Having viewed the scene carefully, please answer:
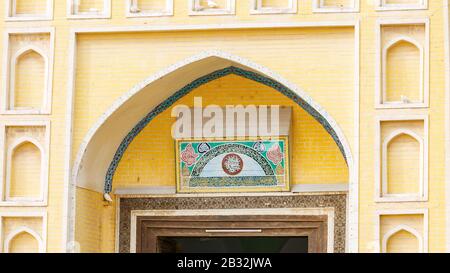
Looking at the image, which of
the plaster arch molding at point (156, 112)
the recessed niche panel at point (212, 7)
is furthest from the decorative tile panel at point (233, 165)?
the recessed niche panel at point (212, 7)

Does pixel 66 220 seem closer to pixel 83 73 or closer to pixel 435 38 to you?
pixel 83 73

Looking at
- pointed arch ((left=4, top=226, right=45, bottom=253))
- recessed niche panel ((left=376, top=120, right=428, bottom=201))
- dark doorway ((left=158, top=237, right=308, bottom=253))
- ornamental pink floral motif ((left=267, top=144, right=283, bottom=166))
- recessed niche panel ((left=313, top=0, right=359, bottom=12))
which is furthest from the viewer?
dark doorway ((left=158, top=237, right=308, bottom=253))

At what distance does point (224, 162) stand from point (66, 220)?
1.39 meters

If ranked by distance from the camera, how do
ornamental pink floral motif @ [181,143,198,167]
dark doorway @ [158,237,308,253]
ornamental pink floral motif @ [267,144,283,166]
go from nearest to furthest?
ornamental pink floral motif @ [267,144,283,166]
ornamental pink floral motif @ [181,143,198,167]
dark doorway @ [158,237,308,253]

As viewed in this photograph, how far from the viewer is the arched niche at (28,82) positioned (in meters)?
12.7

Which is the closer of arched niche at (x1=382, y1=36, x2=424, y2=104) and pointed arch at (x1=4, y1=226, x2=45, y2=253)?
arched niche at (x1=382, y1=36, x2=424, y2=104)

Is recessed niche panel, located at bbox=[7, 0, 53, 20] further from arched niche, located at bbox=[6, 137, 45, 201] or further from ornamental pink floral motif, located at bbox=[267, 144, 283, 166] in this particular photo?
ornamental pink floral motif, located at bbox=[267, 144, 283, 166]

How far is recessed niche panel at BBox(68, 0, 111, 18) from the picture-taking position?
1270cm

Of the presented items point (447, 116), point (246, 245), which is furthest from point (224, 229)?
point (246, 245)

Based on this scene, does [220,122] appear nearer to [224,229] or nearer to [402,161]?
[224,229]

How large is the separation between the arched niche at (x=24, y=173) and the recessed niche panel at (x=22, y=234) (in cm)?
16

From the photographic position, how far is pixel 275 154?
13.1 meters

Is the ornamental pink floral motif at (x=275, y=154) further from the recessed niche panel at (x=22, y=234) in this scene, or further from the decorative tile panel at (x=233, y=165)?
the recessed niche panel at (x=22, y=234)

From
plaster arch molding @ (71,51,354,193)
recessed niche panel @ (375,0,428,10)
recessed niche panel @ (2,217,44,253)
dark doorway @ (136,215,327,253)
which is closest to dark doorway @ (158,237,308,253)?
dark doorway @ (136,215,327,253)
